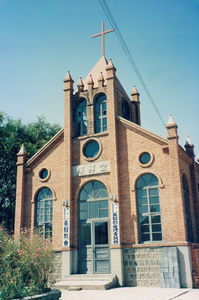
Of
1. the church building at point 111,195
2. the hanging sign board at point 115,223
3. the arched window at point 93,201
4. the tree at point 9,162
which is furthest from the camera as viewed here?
the tree at point 9,162

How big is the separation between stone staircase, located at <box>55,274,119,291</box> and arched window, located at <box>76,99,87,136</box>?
27.7 ft

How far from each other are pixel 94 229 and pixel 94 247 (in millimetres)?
969

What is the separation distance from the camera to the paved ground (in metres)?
12.4

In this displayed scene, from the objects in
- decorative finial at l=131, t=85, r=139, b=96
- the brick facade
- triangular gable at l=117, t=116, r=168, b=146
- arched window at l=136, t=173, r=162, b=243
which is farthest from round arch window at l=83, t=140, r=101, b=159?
decorative finial at l=131, t=85, r=139, b=96

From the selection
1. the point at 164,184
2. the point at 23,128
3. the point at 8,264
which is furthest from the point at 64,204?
the point at 23,128

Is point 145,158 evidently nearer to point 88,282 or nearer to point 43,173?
point 43,173

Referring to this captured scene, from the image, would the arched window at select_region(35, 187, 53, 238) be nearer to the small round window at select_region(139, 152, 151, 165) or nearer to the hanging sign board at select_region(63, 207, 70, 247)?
the hanging sign board at select_region(63, 207, 70, 247)

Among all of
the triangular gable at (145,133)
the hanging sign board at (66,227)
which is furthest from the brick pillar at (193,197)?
the hanging sign board at (66,227)

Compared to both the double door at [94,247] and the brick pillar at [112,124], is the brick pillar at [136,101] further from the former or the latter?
the double door at [94,247]

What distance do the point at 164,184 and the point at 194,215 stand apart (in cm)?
427

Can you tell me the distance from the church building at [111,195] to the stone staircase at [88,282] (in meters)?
0.34

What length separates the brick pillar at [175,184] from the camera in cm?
1569

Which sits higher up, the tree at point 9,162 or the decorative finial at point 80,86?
the decorative finial at point 80,86

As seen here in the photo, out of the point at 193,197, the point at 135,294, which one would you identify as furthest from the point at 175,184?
the point at 135,294
